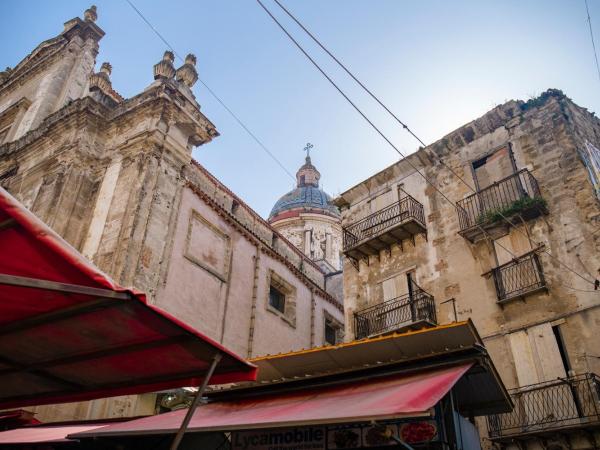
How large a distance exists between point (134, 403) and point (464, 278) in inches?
371

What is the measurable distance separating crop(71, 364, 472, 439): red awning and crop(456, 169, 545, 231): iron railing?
9078 mm

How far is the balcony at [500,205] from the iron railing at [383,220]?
5.29 feet

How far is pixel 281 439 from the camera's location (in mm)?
6203

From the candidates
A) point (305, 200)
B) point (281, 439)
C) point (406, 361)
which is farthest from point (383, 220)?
point (305, 200)

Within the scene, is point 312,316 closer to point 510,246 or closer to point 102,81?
point 510,246

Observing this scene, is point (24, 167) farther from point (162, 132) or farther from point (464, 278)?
point (464, 278)

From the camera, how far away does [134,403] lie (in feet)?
37.2

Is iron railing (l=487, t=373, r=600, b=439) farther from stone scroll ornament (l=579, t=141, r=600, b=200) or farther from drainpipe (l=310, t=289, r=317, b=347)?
drainpipe (l=310, t=289, r=317, b=347)

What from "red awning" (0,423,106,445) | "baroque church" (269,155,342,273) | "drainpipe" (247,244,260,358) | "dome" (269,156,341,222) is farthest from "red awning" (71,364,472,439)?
"dome" (269,156,341,222)

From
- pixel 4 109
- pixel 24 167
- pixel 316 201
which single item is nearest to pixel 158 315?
pixel 24 167

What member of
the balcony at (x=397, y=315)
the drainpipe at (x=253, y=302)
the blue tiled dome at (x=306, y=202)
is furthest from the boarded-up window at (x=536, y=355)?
the blue tiled dome at (x=306, y=202)

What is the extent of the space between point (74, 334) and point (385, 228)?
1361 cm

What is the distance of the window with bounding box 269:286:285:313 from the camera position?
20.0 m

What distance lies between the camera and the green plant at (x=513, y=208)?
Answer: 13.1 meters
